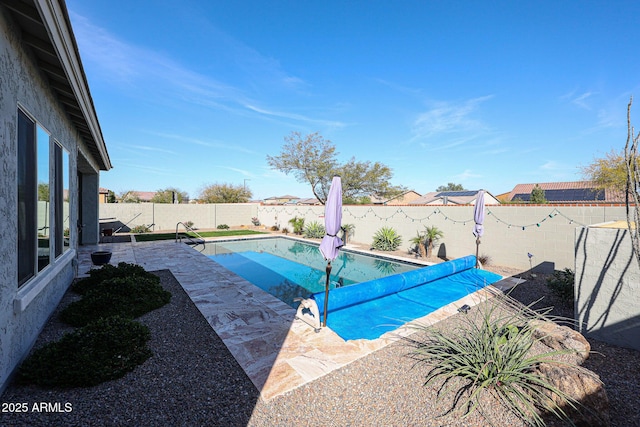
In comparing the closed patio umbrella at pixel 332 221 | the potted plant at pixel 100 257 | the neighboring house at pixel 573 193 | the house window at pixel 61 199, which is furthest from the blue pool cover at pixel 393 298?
the neighboring house at pixel 573 193

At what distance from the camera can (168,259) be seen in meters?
10.2

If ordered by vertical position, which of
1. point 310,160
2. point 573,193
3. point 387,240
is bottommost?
point 387,240

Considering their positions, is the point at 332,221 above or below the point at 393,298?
above

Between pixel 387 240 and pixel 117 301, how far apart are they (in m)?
10.5

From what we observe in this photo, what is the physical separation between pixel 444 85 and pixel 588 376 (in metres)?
15.7

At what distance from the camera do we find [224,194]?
36.4 metres

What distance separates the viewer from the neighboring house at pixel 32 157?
9.17ft

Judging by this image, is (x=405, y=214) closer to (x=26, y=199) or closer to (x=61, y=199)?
(x=61, y=199)

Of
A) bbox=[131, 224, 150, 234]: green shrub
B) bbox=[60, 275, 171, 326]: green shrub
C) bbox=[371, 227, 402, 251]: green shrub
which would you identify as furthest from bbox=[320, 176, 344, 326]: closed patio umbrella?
bbox=[131, 224, 150, 234]: green shrub

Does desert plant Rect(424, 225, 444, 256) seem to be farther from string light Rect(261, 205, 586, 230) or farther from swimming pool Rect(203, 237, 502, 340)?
swimming pool Rect(203, 237, 502, 340)

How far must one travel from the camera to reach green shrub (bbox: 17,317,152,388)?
295 centimetres

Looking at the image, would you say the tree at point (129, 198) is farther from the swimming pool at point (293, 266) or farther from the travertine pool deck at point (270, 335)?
the travertine pool deck at point (270, 335)

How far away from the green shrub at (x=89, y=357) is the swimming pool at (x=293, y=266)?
377cm

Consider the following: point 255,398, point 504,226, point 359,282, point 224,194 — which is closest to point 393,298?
point 359,282
